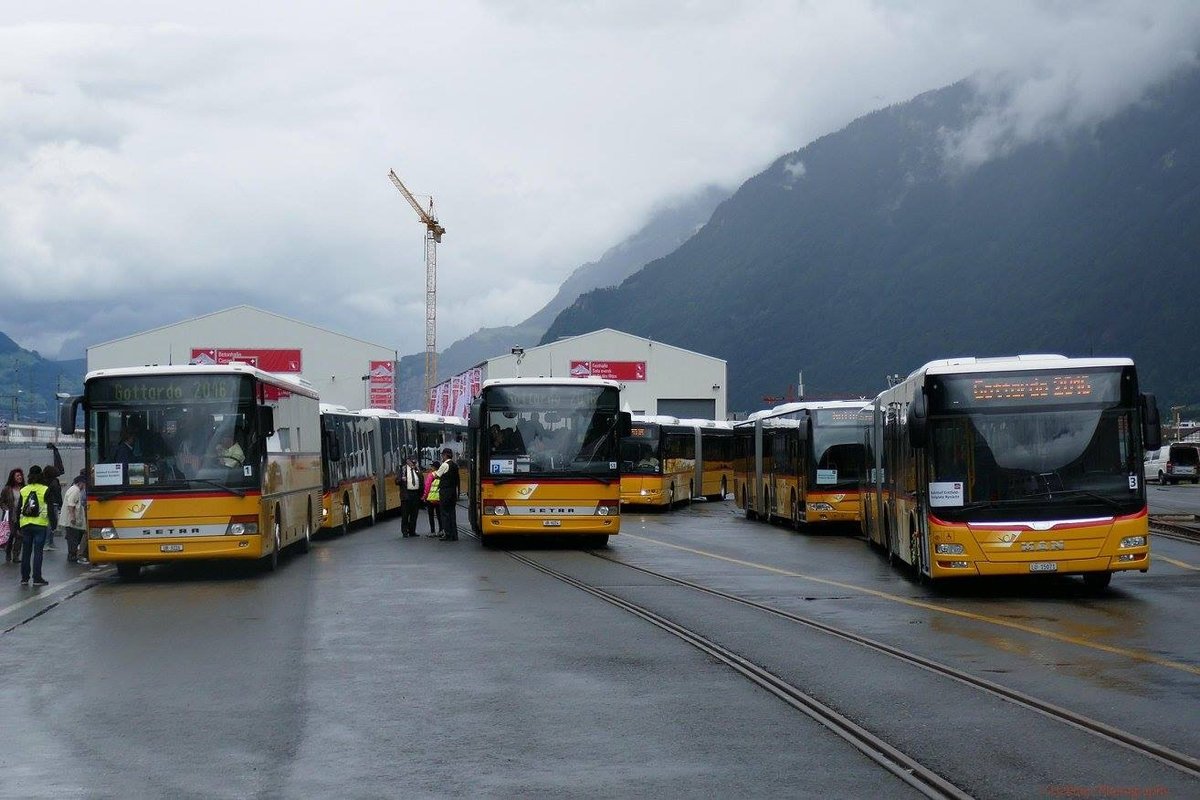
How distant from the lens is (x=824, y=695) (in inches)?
420

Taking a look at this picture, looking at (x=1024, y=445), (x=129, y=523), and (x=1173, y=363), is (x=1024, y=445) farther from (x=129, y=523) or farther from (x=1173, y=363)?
(x=1173, y=363)

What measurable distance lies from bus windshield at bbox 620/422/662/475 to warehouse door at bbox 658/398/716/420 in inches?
2387

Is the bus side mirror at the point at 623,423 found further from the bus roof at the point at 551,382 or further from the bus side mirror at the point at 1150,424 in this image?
the bus side mirror at the point at 1150,424

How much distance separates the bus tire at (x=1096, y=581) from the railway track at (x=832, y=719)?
5.94 m

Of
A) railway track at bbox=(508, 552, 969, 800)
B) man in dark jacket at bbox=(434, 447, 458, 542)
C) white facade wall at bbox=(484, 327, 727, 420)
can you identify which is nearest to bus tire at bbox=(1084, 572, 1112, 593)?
railway track at bbox=(508, 552, 969, 800)

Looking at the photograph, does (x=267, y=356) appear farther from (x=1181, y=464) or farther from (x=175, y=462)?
(x=175, y=462)

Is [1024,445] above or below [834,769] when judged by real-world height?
above

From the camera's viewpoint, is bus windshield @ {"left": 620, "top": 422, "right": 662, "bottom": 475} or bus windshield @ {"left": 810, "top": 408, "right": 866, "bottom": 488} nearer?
bus windshield @ {"left": 810, "top": 408, "right": 866, "bottom": 488}

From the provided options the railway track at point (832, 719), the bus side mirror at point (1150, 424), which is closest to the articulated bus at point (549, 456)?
the bus side mirror at point (1150, 424)

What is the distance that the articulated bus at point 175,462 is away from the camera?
21.7m

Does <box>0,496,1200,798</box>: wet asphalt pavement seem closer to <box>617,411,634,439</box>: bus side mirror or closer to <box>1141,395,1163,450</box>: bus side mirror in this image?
<box>1141,395,1163,450</box>: bus side mirror

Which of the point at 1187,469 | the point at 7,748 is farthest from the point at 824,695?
the point at 1187,469

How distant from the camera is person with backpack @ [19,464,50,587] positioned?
21.2m

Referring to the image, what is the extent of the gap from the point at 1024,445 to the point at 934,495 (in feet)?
3.87
